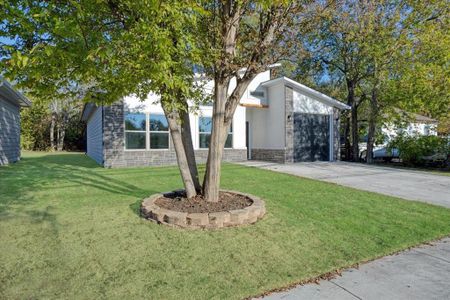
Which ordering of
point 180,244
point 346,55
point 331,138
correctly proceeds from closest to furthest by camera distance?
point 180,244
point 346,55
point 331,138

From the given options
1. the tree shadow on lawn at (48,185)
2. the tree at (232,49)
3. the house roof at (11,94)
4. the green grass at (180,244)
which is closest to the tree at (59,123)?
the house roof at (11,94)

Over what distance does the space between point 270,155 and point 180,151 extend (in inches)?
413

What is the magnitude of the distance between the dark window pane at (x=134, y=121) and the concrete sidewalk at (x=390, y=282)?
11.0 meters

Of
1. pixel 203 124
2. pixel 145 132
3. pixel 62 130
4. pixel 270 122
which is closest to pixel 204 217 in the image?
pixel 145 132

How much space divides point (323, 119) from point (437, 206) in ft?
33.6

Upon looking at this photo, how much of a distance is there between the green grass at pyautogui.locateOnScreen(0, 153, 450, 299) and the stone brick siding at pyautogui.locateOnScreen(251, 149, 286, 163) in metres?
7.58

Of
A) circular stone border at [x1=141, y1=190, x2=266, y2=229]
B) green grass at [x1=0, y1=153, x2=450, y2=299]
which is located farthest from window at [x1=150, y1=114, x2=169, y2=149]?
circular stone border at [x1=141, y1=190, x2=266, y2=229]

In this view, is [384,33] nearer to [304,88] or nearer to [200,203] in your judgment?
[304,88]

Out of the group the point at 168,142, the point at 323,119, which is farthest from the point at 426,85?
the point at 168,142

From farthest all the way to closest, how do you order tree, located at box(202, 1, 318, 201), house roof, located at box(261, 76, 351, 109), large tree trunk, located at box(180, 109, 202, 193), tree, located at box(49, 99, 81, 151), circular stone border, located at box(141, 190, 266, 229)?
1. tree, located at box(49, 99, 81, 151)
2. house roof, located at box(261, 76, 351, 109)
3. large tree trunk, located at box(180, 109, 202, 193)
4. tree, located at box(202, 1, 318, 201)
5. circular stone border, located at box(141, 190, 266, 229)

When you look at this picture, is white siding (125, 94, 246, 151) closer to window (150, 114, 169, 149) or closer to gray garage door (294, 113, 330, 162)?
window (150, 114, 169, 149)

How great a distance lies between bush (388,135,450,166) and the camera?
13719 millimetres

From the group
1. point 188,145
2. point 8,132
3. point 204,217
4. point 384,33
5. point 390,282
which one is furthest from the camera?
point 8,132

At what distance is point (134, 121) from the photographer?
12.6 metres
